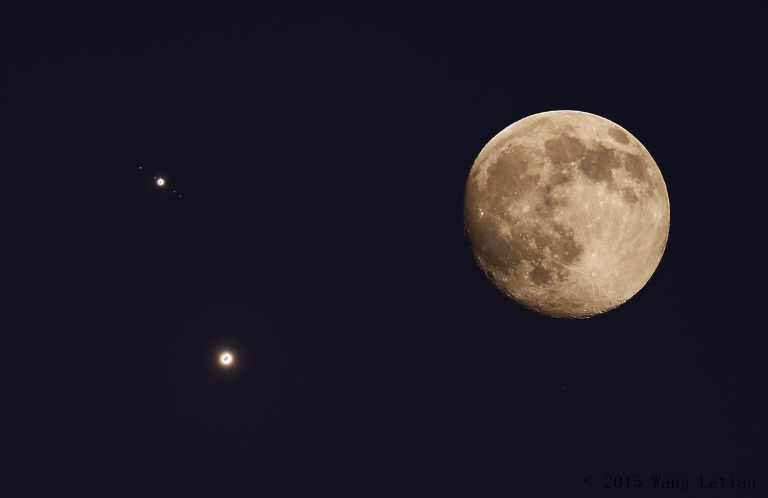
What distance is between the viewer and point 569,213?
7.94 metres

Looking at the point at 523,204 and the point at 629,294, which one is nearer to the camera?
the point at 523,204

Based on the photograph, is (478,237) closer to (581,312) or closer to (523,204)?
(523,204)

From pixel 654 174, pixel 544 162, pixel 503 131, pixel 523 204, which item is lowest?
pixel 523 204

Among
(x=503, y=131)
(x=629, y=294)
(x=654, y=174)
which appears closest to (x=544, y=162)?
(x=503, y=131)

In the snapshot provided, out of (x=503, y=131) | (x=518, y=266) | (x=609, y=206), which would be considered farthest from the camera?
(x=503, y=131)

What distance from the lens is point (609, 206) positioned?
7969mm

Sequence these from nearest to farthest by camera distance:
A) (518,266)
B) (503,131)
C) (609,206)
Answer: (609,206)
(518,266)
(503,131)

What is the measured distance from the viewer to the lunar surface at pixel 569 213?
7.99 meters

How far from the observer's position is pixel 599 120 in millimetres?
9031

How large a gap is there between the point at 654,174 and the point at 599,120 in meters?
1.28

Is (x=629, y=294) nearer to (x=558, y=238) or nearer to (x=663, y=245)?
(x=663, y=245)

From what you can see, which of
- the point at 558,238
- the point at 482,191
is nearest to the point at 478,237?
the point at 482,191

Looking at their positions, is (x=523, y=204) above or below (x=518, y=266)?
above

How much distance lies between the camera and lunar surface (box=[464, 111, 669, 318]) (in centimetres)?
799
